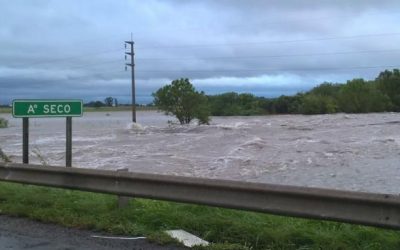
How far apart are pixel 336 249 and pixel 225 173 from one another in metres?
18.0

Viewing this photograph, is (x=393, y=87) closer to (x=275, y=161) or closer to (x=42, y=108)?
(x=275, y=161)

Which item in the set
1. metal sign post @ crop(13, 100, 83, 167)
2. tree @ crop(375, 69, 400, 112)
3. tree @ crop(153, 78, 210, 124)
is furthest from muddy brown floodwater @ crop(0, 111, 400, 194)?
tree @ crop(375, 69, 400, 112)

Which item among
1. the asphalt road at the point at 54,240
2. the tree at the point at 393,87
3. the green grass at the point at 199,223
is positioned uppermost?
the tree at the point at 393,87

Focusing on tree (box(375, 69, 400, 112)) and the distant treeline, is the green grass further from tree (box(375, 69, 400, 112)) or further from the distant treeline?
tree (box(375, 69, 400, 112))

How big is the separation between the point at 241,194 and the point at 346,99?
11606 cm

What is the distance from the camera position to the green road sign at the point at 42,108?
10.3m

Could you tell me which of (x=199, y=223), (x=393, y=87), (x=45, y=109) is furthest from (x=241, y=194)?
(x=393, y=87)

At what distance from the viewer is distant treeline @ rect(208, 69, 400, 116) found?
381 ft

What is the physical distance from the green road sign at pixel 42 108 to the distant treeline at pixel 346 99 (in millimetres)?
95831

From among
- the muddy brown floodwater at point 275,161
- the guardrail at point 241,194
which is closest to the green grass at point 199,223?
the guardrail at point 241,194

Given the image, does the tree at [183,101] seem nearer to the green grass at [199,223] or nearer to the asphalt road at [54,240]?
the green grass at [199,223]

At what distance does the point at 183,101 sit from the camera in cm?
6556

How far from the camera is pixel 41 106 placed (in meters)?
10.4

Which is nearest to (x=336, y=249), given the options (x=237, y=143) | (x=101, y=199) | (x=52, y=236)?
(x=52, y=236)
